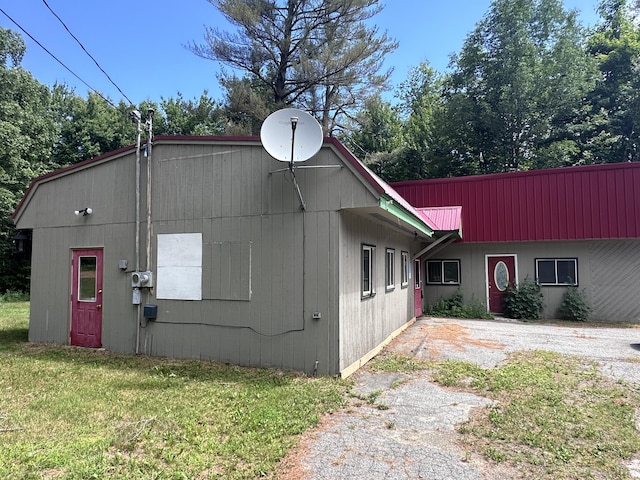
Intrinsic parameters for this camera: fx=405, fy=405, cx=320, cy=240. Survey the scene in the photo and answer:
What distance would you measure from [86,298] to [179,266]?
2.34m

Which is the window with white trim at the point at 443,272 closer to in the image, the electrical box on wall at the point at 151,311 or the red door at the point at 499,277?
the red door at the point at 499,277

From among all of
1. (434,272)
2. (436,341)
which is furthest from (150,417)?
(434,272)

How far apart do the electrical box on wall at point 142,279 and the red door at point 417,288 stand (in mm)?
7294

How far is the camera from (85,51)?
7023mm

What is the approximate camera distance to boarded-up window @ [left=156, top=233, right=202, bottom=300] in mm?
6496

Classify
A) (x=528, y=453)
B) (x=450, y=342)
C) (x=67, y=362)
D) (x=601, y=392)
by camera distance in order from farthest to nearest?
(x=450, y=342), (x=67, y=362), (x=601, y=392), (x=528, y=453)

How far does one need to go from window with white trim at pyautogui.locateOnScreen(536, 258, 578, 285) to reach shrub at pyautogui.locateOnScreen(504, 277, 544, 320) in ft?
1.19

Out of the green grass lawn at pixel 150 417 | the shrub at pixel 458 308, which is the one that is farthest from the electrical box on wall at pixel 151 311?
the shrub at pixel 458 308

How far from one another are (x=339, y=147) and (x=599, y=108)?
22778 millimetres

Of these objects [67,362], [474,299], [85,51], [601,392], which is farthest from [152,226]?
[474,299]

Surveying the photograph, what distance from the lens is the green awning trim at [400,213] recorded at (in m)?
5.39

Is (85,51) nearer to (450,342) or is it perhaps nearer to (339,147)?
(339,147)

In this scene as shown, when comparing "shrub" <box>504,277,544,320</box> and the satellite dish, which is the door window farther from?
"shrub" <box>504,277,544,320</box>

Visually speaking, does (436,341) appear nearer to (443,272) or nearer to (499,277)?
(443,272)
